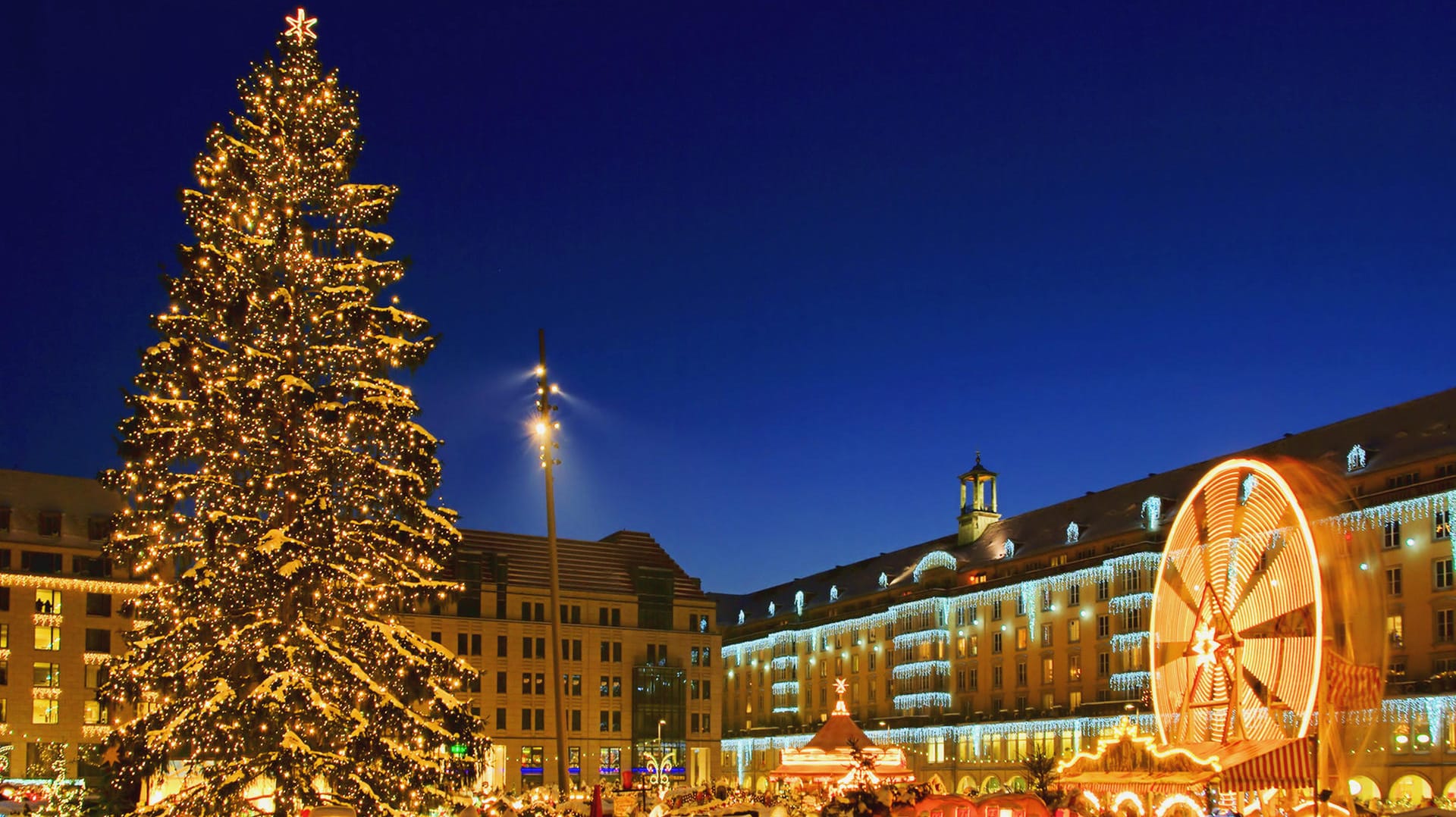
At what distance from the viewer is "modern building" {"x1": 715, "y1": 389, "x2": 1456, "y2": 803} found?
67938mm

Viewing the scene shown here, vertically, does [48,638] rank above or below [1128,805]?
above

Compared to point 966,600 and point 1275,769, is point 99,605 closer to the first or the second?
point 966,600

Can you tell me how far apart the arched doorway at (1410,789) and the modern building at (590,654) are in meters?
45.6

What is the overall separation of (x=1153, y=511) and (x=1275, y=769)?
63.2 meters

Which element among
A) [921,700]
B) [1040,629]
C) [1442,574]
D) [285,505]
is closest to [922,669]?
[921,700]

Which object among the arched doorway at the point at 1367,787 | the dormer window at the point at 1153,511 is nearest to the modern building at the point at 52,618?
the dormer window at the point at 1153,511

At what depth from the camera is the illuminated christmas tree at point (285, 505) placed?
74.5 ft


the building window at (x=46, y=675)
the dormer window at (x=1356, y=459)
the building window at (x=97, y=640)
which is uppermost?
the dormer window at (x=1356, y=459)

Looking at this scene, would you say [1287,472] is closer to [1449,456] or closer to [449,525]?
[449,525]

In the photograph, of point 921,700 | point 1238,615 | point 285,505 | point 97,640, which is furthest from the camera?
point 921,700

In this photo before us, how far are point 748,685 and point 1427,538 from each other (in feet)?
255

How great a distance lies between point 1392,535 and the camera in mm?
71125

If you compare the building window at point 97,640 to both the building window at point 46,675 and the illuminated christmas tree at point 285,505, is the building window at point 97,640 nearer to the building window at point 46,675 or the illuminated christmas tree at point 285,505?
the building window at point 46,675

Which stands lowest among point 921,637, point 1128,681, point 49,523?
point 1128,681
